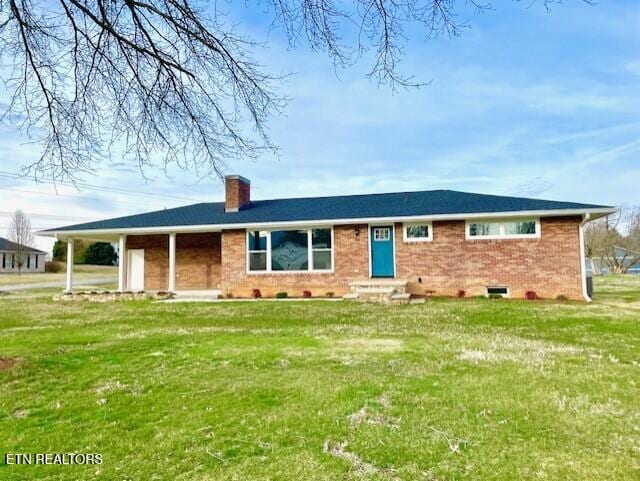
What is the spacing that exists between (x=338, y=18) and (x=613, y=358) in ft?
17.6

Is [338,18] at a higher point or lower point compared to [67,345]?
Answer: higher

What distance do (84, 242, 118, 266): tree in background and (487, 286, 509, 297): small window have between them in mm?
48404

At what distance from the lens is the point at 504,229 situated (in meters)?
14.9

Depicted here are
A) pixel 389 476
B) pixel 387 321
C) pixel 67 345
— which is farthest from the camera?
pixel 387 321

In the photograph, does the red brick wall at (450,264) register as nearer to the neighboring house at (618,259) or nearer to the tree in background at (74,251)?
the neighboring house at (618,259)

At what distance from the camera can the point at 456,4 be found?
4.19 meters

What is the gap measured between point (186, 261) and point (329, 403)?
54.1ft

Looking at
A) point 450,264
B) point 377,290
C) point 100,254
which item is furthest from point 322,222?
point 100,254

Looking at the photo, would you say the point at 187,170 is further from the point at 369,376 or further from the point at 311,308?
the point at 311,308

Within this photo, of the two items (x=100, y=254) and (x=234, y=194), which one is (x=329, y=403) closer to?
(x=234, y=194)

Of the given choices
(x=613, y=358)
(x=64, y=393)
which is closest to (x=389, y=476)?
(x=64, y=393)

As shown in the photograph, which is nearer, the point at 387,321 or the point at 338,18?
the point at 338,18

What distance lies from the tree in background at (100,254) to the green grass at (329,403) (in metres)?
49.3

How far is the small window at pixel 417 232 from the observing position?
51.1ft
